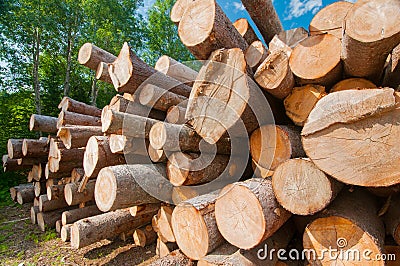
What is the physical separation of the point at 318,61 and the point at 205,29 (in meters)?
0.99

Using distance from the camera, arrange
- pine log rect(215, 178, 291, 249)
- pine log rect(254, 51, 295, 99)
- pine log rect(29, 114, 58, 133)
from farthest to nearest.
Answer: pine log rect(29, 114, 58, 133) < pine log rect(254, 51, 295, 99) < pine log rect(215, 178, 291, 249)

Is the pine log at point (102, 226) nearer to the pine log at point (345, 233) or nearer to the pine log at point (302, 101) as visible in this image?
the pine log at point (345, 233)

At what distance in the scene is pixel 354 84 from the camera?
203 centimetres

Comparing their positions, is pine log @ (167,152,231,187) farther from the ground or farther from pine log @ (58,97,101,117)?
pine log @ (58,97,101,117)

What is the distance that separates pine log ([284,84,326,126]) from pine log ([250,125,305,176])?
125 mm

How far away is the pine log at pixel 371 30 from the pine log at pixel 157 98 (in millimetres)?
1851

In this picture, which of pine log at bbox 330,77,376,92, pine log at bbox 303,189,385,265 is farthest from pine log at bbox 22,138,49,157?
pine log at bbox 330,77,376,92

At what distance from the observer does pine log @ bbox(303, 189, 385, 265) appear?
5.01 feet

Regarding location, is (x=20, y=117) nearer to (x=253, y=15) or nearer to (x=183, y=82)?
(x=183, y=82)

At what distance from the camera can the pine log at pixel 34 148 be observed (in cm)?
442

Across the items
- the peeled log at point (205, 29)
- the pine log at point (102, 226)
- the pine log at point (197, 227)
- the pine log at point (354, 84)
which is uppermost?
the peeled log at point (205, 29)

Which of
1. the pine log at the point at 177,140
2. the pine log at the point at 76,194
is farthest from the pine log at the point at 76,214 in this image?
the pine log at the point at 177,140

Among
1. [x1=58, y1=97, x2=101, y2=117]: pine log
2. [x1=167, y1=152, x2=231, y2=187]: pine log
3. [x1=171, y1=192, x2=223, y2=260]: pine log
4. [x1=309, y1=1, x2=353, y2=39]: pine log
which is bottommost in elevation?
[x1=171, y1=192, x2=223, y2=260]: pine log

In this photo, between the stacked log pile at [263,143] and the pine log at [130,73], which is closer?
the stacked log pile at [263,143]
